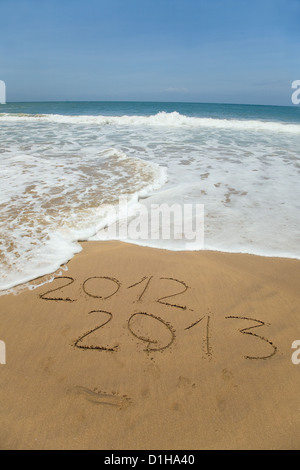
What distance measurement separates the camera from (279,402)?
1.68 m

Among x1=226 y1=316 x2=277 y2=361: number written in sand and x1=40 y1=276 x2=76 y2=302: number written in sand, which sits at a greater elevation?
x1=40 y1=276 x2=76 y2=302: number written in sand

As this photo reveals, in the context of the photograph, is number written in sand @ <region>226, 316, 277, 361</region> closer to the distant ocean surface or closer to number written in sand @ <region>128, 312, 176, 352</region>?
number written in sand @ <region>128, 312, 176, 352</region>

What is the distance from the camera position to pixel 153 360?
190 centimetres

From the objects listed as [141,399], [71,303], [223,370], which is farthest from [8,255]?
[223,370]

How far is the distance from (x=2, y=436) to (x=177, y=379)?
103cm
